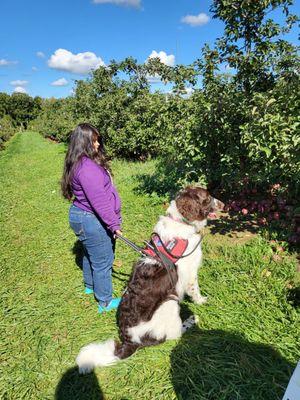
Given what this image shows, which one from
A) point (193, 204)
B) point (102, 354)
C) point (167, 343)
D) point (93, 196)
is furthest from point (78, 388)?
point (193, 204)

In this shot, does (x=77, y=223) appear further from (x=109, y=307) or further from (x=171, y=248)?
(x=109, y=307)

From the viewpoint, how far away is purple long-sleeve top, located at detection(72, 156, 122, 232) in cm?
298

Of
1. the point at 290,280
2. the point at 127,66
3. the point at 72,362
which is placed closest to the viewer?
the point at 72,362

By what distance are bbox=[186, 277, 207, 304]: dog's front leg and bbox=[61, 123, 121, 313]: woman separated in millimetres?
922

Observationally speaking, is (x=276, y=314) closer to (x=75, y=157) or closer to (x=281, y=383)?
(x=281, y=383)

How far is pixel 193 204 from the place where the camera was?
3.04 meters

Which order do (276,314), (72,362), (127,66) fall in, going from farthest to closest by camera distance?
(127,66)
(276,314)
(72,362)

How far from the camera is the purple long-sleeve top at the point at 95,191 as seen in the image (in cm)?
298

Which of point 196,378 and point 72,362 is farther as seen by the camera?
point 72,362

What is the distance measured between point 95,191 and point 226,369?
196 cm

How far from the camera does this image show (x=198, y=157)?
5.62 m

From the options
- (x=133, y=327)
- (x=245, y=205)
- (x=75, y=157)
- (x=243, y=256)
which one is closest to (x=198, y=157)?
(x=245, y=205)

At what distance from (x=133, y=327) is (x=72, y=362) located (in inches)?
30.3

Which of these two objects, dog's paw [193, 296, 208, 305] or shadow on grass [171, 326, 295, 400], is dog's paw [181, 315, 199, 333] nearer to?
shadow on grass [171, 326, 295, 400]
